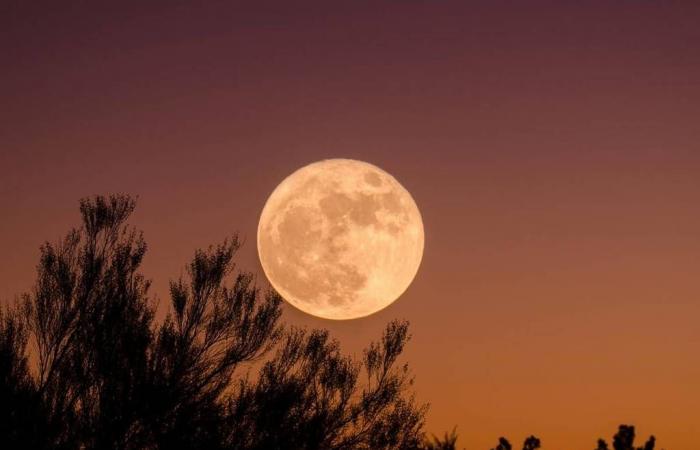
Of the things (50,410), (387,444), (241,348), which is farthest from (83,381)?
(387,444)

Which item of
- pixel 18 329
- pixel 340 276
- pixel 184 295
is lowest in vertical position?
pixel 18 329

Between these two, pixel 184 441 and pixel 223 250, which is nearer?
pixel 184 441

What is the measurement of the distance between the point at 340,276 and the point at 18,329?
8913 millimetres

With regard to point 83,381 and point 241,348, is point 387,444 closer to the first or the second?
point 241,348

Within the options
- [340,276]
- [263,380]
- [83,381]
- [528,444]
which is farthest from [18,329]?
[528,444]

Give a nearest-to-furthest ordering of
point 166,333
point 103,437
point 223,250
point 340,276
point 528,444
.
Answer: point 528,444 < point 103,437 < point 166,333 < point 223,250 < point 340,276

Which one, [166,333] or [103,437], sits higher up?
[166,333]

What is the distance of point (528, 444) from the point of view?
11.1m

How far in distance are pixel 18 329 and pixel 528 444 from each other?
35.3 ft

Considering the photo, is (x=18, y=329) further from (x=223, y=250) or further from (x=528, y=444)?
(x=528, y=444)

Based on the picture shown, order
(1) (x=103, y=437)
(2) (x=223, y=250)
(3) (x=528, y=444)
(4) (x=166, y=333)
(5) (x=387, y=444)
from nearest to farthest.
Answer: (3) (x=528, y=444) → (1) (x=103, y=437) → (4) (x=166, y=333) → (2) (x=223, y=250) → (5) (x=387, y=444)

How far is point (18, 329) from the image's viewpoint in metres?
16.6

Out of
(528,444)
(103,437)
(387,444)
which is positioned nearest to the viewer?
(528,444)

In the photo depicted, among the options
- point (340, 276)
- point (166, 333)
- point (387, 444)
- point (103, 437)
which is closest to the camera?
point (103, 437)
